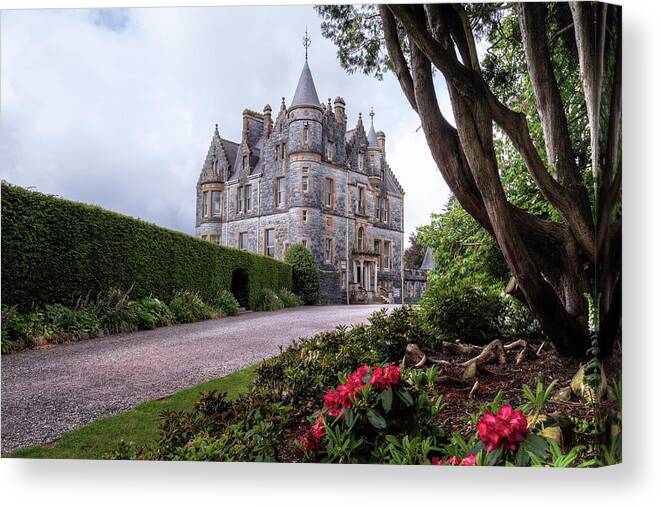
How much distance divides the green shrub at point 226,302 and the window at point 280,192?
0.80m

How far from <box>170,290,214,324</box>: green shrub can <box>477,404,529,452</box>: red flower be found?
6.94 feet

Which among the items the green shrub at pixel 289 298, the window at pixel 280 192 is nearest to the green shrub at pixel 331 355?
the green shrub at pixel 289 298

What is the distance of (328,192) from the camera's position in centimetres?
396

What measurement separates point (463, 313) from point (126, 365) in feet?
7.80

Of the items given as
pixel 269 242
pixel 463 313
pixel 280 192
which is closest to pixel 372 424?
pixel 463 313

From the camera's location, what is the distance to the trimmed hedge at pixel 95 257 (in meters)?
3.86

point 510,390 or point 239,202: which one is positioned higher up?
point 239,202

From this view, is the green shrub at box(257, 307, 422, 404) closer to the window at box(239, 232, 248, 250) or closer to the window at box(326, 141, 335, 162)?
the window at box(239, 232, 248, 250)

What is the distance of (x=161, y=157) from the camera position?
3.84 meters

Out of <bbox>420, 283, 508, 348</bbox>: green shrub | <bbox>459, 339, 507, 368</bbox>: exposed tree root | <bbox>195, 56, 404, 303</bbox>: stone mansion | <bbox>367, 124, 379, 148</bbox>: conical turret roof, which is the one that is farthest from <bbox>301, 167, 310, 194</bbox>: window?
→ <bbox>459, 339, 507, 368</bbox>: exposed tree root

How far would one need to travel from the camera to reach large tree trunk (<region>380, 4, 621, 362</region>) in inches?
142

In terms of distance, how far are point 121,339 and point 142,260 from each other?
0.62 metres

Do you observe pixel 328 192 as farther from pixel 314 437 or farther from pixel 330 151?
pixel 314 437

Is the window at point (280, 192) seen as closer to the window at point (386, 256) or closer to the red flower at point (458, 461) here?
the window at point (386, 256)
